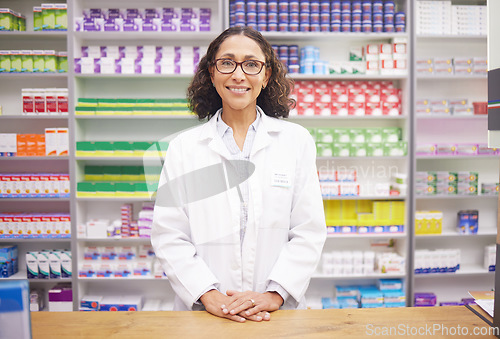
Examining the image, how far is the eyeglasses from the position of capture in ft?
5.11

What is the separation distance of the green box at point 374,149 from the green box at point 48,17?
3.03 metres

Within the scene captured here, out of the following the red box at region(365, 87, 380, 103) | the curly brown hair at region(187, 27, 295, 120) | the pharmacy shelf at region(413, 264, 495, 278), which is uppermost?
the red box at region(365, 87, 380, 103)

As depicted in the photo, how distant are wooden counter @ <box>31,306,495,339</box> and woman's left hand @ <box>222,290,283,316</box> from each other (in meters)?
0.04

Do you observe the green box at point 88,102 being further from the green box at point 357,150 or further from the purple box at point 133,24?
the green box at point 357,150

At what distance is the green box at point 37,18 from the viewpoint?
142 inches

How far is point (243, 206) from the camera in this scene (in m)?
1.62

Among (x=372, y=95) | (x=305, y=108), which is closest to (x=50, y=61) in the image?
(x=305, y=108)

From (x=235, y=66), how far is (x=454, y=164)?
3.35 meters

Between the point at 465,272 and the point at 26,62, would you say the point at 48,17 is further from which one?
the point at 465,272

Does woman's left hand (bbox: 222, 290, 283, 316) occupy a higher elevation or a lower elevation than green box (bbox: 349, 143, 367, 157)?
lower

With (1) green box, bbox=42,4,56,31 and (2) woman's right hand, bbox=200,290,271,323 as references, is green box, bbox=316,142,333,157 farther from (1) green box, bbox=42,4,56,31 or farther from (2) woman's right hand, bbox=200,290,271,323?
(1) green box, bbox=42,4,56,31

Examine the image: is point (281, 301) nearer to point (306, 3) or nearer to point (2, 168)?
point (306, 3)

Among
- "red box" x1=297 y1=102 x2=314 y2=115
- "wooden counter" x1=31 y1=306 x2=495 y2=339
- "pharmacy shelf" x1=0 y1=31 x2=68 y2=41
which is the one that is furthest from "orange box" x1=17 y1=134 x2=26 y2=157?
"wooden counter" x1=31 y1=306 x2=495 y2=339

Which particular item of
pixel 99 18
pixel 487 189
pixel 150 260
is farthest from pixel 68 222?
pixel 487 189
